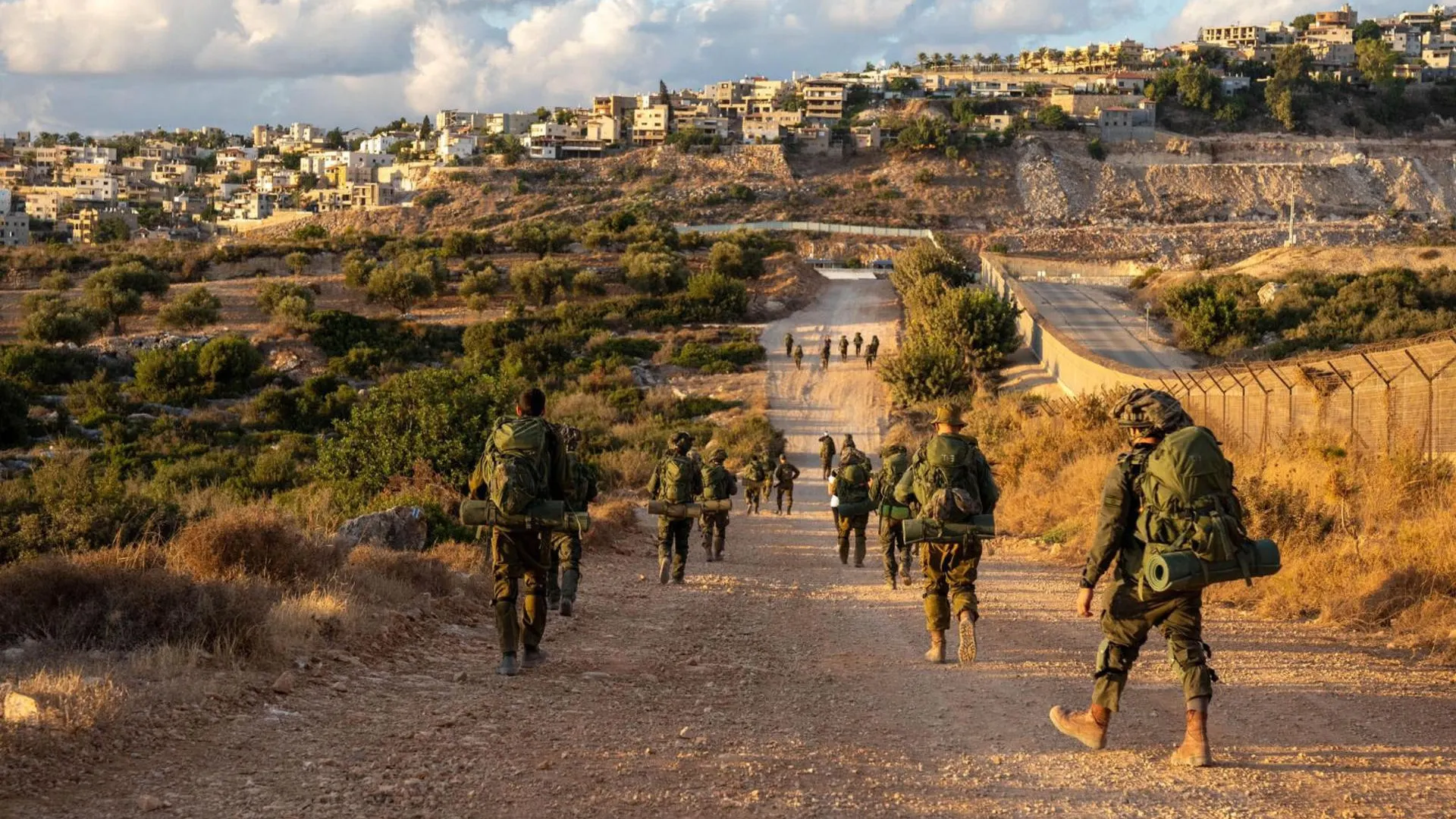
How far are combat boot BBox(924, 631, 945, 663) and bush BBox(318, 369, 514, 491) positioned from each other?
1105 cm

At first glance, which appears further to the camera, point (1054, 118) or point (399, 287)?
point (1054, 118)

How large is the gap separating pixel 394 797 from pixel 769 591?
31.2 feet

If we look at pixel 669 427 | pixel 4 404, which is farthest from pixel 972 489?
pixel 4 404

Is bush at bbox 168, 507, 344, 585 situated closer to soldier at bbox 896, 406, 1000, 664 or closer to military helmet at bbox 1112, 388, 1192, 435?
soldier at bbox 896, 406, 1000, 664

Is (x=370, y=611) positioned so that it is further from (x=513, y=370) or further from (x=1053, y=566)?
(x=513, y=370)

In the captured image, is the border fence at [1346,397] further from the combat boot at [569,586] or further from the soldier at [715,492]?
the combat boot at [569,586]

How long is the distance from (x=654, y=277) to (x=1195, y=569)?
224 feet

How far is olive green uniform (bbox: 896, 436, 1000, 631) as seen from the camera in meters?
10.5

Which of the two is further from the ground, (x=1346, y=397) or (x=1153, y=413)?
(x=1346, y=397)

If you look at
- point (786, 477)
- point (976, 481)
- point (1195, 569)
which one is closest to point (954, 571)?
point (976, 481)

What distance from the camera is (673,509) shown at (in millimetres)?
16016

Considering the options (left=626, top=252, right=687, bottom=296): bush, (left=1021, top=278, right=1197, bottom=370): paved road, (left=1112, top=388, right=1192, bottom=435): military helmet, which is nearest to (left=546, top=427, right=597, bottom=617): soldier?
(left=1112, top=388, right=1192, bottom=435): military helmet

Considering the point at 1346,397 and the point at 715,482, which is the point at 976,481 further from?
the point at 1346,397

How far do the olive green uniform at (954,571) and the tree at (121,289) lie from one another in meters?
60.9
